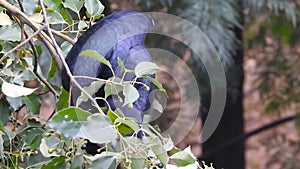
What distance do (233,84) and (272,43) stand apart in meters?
Answer: 0.23

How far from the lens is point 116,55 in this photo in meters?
0.61

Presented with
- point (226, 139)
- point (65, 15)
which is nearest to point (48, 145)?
point (65, 15)

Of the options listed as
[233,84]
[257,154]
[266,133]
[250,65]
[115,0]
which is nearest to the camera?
[115,0]

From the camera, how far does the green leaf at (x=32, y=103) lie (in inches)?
25.5

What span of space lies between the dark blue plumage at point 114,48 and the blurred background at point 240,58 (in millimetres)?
699

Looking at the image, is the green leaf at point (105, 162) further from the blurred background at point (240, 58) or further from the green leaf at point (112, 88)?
the blurred background at point (240, 58)

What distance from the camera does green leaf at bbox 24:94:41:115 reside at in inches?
25.5

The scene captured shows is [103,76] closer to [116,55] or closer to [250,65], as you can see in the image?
[116,55]

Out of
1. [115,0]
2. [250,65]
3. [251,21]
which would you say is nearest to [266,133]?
[250,65]

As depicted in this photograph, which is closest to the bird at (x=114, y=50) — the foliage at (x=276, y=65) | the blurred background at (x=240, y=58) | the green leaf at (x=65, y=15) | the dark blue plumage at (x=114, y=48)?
the dark blue plumage at (x=114, y=48)

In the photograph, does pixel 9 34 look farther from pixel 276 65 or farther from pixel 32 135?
pixel 276 65

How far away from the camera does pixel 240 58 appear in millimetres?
1977

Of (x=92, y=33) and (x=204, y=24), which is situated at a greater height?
(x=92, y=33)

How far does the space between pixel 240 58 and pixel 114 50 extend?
4.62 ft
